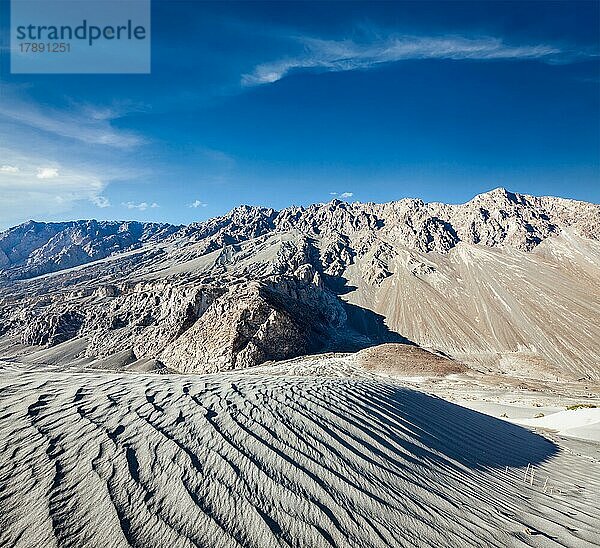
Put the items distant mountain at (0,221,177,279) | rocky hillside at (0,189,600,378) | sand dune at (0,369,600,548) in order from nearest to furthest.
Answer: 1. sand dune at (0,369,600,548)
2. rocky hillside at (0,189,600,378)
3. distant mountain at (0,221,177,279)

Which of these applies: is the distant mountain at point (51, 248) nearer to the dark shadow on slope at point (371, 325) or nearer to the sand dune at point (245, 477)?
the dark shadow on slope at point (371, 325)

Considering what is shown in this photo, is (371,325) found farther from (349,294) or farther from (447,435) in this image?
(447,435)

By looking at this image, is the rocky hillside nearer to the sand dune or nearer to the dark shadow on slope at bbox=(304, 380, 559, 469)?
the dark shadow on slope at bbox=(304, 380, 559, 469)

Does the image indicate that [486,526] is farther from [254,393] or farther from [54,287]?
[54,287]

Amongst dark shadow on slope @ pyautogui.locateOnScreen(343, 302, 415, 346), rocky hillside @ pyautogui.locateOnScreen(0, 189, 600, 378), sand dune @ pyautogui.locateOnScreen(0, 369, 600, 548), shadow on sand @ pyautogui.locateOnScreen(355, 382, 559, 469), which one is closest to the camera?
sand dune @ pyautogui.locateOnScreen(0, 369, 600, 548)

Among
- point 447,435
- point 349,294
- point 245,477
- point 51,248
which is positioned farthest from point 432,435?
point 51,248

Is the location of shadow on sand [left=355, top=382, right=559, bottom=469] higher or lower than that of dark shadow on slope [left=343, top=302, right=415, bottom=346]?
higher

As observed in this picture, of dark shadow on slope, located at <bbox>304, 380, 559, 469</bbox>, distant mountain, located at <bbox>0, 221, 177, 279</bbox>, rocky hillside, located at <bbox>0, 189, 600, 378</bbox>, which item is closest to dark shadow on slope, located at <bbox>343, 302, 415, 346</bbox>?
rocky hillside, located at <bbox>0, 189, 600, 378</bbox>
